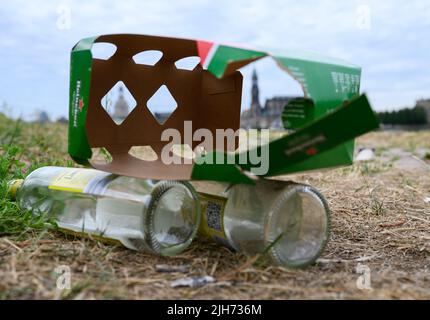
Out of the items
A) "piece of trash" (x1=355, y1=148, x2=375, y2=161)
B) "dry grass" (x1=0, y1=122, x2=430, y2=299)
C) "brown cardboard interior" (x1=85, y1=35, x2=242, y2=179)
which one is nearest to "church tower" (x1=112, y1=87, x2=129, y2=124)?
"brown cardboard interior" (x1=85, y1=35, x2=242, y2=179)

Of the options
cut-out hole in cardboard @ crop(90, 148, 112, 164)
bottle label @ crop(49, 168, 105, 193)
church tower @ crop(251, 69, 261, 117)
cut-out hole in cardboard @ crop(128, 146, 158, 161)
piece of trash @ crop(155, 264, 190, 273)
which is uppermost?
church tower @ crop(251, 69, 261, 117)

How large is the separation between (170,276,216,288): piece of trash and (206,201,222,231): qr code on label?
24 cm

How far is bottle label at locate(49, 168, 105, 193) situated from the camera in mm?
1524

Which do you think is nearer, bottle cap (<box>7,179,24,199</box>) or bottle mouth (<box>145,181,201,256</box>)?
bottle mouth (<box>145,181,201,256</box>)

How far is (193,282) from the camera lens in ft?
3.96

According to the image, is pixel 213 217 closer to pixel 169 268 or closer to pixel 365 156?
pixel 169 268

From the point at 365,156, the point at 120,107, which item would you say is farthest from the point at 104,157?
the point at 365,156

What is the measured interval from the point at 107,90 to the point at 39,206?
0.46 m

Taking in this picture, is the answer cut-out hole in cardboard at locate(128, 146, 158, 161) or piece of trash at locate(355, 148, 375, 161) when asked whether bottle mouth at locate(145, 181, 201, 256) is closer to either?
cut-out hole in cardboard at locate(128, 146, 158, 161)

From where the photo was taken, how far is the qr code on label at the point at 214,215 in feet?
4.74

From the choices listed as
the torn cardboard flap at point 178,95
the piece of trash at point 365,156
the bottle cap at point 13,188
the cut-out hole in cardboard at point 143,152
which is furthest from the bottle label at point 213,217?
the piece of trash at point 365,156

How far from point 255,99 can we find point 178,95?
300 mm

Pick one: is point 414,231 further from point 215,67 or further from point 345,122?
point 215,67
